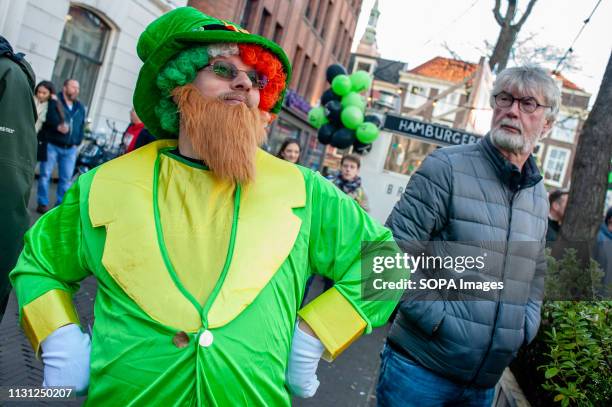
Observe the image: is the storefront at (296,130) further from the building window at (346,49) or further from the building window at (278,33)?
the building window at (346,49)

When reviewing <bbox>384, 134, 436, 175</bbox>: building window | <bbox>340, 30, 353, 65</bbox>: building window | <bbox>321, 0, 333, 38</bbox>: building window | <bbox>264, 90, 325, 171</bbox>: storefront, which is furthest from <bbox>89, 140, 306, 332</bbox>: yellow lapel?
<bbox>340, 30, 353, 65</bbox>: building window

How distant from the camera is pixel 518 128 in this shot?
8.17ft

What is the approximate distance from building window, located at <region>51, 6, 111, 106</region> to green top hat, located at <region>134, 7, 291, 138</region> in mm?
10980

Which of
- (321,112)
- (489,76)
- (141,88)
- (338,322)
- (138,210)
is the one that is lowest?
(338,322)

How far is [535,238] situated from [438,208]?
0.45 meters

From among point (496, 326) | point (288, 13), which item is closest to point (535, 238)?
point (496, 326)

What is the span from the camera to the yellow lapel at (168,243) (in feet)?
5.38

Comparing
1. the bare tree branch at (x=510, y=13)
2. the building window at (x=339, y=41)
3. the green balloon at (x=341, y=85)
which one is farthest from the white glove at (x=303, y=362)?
the building window at (x=339, y=41)

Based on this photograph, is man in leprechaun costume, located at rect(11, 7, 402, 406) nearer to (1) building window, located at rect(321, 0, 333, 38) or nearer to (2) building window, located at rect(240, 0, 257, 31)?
(2) building window, located at rect(240, 0, 257, 31)

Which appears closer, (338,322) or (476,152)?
(338,322)

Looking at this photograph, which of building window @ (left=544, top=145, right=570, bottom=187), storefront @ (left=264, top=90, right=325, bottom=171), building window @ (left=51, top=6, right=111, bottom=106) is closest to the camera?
building window @ (left=51, top=6, right=111, bottom=106)

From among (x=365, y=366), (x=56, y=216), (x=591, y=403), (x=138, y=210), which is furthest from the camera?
(x=365, y=366)

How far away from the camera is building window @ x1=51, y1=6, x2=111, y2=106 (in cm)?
1207

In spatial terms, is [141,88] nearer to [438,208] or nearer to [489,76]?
[438,208]
